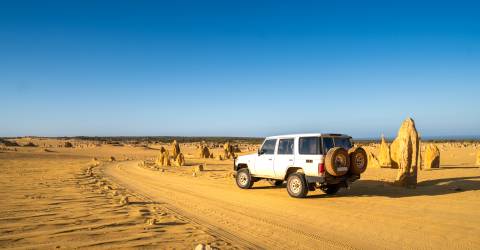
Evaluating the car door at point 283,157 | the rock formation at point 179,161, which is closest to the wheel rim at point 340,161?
the car door at point 283,157

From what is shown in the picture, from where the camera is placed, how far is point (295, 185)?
12.7 m

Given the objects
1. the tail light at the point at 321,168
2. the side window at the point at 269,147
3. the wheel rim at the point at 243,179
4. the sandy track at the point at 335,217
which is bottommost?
the sandy track at the point at 335,217

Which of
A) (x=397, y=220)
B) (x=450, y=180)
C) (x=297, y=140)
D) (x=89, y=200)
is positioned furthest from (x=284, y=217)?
(x=450, y=180)

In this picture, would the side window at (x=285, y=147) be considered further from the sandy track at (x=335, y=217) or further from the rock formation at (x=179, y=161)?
the rock formation at (x=179, y=161)

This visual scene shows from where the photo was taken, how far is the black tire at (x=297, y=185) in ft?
40.7

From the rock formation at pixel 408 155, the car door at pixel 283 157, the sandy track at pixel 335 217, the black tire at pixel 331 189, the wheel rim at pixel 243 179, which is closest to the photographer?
→ the sandy track at pixel 335 217

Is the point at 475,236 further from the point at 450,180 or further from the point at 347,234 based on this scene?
the point at 450,180

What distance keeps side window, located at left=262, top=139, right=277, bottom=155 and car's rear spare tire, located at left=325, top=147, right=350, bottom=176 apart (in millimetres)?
2681

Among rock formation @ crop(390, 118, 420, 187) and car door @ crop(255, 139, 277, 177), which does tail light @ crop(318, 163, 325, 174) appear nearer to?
car door @ crop(255, 139, 277, 177)

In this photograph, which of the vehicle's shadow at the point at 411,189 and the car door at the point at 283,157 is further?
the vehicle's shadow at the point at 411,189

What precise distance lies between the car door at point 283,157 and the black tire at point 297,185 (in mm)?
489

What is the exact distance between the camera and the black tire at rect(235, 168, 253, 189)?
49.8 feet

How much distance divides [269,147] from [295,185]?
6.97 ft

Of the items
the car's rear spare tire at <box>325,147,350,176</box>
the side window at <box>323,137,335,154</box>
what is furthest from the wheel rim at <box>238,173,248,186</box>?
the car's rear spare tire at <box>325,147,350,176</box>
